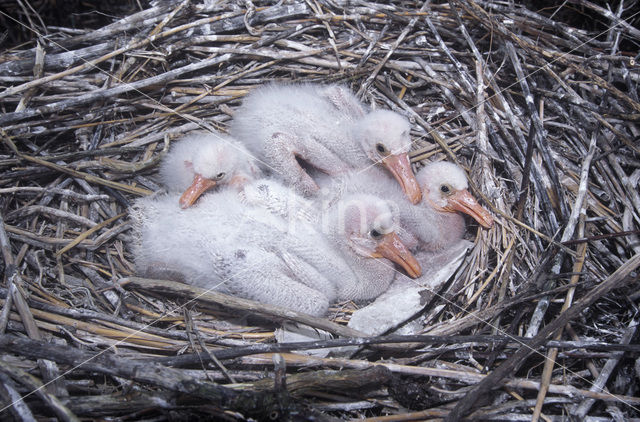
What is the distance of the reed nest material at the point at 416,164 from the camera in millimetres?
1197

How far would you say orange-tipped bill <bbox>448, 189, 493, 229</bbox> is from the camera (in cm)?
174

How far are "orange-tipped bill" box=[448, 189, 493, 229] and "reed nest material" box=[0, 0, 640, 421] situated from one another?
1.9 inches

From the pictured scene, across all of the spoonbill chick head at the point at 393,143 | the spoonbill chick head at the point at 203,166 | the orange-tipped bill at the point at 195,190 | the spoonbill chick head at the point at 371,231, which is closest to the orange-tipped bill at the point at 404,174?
the spoonbill chick head at the point at 393,143

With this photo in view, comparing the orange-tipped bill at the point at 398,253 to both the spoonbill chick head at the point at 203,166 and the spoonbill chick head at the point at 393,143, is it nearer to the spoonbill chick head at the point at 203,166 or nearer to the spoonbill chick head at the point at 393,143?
the spoonbill chick head at the point at 393,143

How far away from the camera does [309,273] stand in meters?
1.63

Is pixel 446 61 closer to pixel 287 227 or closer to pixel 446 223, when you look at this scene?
pixel 446 223

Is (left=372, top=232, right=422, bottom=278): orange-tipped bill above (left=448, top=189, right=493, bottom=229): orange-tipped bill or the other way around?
the other way around

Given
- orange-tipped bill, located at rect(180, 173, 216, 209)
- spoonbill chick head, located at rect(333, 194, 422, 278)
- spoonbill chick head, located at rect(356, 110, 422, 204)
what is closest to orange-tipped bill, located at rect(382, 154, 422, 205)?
spoonbill chick head, located at rect(356, 110, 422, 204)

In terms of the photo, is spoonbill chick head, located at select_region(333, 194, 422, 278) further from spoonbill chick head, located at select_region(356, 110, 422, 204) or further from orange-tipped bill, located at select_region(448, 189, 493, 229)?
orange-tipped bill, located at select_region(448, 189, 493, 229)

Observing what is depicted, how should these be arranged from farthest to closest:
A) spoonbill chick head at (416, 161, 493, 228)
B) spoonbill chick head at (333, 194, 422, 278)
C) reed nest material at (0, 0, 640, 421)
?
spoonbill chick head at (416, 161, 493, 228) → spoonbill chick head at (333, 194, 422, 278) → reed nest material at (0, 0, 640, 421)

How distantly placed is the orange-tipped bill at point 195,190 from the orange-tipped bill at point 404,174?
0.76 m

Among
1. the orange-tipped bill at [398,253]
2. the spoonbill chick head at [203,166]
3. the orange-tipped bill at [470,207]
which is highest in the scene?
the spoonbill chick head at [203,166]

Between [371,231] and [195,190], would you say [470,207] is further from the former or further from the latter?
[195,190]

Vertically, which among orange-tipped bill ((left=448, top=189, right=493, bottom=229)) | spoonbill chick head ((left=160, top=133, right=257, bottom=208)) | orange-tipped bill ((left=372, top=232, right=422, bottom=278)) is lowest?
orange-tipped bill ((left=372, top=232, right=422, bottom=278))
